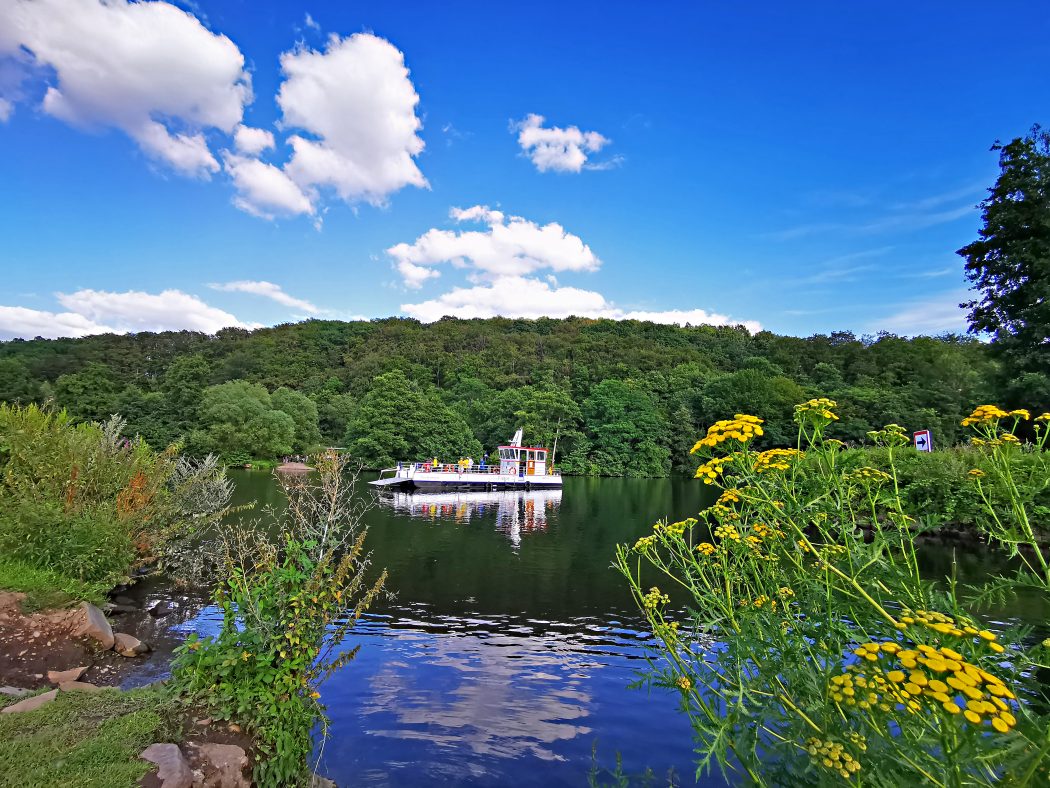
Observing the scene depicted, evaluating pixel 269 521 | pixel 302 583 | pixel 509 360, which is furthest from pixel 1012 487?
pixel 509 360

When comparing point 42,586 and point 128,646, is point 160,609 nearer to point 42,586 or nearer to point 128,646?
point 42,586

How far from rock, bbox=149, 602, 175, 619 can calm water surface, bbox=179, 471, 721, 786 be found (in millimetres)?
654

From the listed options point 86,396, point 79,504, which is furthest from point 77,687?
point 86,396

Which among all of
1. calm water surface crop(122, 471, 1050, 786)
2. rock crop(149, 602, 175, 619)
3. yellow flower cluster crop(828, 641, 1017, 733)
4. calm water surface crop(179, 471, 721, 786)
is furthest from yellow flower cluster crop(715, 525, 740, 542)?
rock crop(149, 602, 175, 619)

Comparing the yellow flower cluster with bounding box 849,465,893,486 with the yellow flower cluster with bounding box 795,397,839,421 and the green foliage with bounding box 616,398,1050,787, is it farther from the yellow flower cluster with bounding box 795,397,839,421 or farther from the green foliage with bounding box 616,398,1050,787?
the yellow flower cluster with bounding box 795,397,839,421

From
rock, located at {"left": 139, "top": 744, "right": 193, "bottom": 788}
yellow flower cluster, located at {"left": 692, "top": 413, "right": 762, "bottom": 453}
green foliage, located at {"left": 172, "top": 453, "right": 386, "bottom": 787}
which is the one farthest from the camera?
green foliage, located at {"left": 172, "top": 453, "right": 386, "bottom": 787}

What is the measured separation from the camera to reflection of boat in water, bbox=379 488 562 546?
952 inches

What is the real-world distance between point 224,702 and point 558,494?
118ft

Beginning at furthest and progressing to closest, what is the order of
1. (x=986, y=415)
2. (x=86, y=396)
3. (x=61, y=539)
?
(x=86, y=396)
(x=61, y=539)
(x=986, y=415)

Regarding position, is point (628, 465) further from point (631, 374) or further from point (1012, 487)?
point (1012, 487)

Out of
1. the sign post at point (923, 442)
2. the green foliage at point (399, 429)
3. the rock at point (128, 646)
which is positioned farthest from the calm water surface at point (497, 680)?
the green foliage at point (399, 429)

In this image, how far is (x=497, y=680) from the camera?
8008 millimetres

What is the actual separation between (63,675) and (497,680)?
17.8 ft

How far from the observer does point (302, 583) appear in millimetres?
5035
